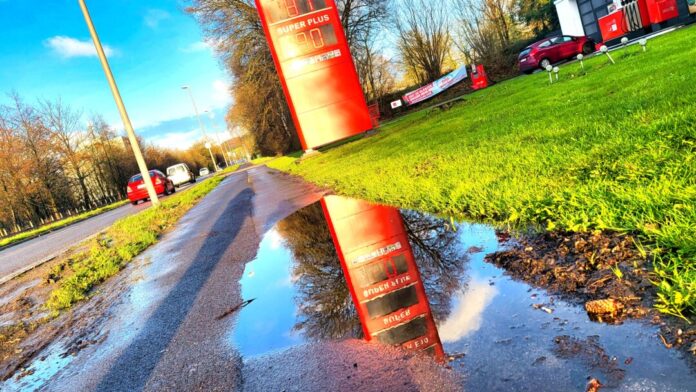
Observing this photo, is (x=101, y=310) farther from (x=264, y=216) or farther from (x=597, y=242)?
(x=597, y=242)

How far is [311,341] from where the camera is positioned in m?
2.79

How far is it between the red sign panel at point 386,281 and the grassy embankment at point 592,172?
792 millimetres

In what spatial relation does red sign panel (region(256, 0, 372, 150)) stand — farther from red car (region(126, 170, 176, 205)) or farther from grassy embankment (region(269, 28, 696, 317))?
red car (region(126, 170, 176, 205))

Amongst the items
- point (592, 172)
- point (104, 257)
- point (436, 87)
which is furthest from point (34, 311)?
point (436, 87)

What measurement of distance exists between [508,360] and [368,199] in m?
4.86

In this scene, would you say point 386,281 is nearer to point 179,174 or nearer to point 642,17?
point 642,17

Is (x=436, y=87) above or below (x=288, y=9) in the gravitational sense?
below

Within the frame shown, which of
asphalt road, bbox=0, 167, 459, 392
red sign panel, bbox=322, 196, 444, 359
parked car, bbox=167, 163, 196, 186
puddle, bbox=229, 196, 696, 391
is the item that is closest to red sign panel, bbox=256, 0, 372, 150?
asphalt road, bbox=0, 167, 459, 392

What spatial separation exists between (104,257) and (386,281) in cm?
707

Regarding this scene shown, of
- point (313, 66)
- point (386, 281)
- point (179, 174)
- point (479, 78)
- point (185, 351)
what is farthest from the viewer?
point (179, 174)

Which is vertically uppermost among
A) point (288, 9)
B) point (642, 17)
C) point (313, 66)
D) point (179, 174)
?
point (288, 9)

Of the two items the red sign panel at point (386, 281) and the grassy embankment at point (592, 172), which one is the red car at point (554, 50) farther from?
the red sign panel at point (386, 281)

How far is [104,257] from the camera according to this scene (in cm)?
833

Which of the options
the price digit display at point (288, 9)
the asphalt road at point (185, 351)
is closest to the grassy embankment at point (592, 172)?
the asphalt road at point (185, 351)
